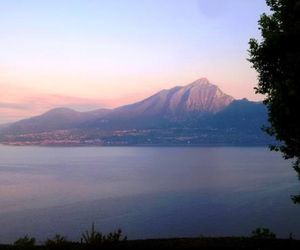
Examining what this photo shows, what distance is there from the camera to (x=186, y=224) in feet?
225

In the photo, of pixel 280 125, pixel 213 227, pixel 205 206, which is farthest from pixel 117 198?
pixel 280 125

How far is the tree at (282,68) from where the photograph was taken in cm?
1445

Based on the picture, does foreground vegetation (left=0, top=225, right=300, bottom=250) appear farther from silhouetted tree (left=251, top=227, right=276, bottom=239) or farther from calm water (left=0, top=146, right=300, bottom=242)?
calm water (left=0, top=146, right=300, bottom=242)

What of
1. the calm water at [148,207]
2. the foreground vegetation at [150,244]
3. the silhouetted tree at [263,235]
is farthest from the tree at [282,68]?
the calm water at [148,207]

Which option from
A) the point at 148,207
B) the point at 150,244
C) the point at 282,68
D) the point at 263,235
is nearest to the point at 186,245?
the point at 150,244

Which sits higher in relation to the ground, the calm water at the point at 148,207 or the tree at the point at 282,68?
the tree at the point at 282,68

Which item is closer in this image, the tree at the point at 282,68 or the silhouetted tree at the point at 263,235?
the tree at the point at 282,68

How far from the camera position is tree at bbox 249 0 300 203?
47.4 ft

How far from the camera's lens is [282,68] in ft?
50.2

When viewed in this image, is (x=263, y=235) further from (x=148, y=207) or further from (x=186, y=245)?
(x=148, y=207)

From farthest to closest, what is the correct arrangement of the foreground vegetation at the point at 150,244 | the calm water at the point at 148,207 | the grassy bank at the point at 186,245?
1. the calm water at the point at 148,207
2. the grassy bank at the point at 186,245
3. the foreground vegetation at the point at 150,244

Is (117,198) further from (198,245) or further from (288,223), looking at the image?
(198,245)

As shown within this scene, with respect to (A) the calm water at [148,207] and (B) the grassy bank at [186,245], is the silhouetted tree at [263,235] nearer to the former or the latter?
(B) the grassy bank at [186,245]

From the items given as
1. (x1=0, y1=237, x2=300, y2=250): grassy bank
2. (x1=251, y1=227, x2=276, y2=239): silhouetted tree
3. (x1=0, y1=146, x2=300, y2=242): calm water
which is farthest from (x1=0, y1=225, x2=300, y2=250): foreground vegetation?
(x1=0, y1=146, x2=300, y2=242): calm water
